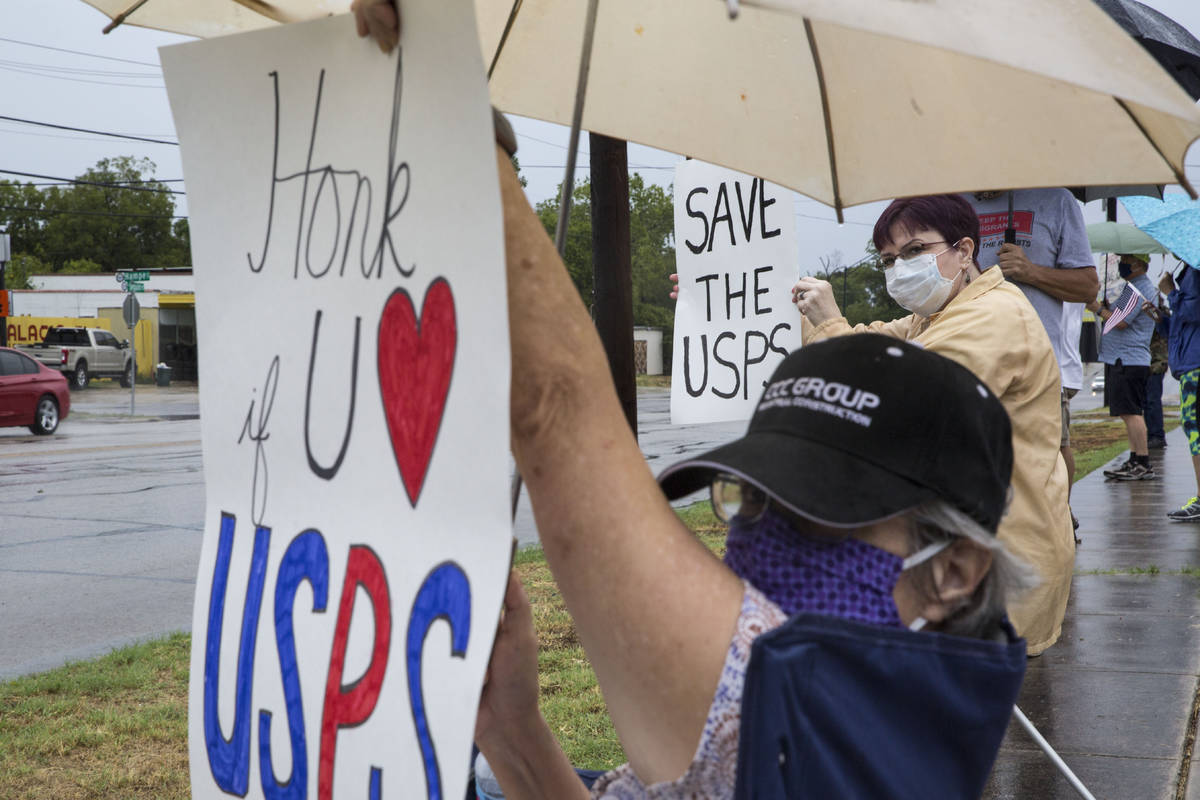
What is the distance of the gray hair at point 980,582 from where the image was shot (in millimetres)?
1268

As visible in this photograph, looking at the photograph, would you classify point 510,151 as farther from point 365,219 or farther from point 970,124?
point 970,124

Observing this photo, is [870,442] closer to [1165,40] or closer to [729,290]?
[729,290]

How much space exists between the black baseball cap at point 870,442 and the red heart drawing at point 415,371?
0.95ft

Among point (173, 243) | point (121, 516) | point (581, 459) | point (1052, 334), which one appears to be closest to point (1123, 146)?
point (581, 459)

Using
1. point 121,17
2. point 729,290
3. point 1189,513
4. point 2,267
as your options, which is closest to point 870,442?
point 121,17

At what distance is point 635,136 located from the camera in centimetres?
232

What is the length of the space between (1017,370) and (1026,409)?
11 cm

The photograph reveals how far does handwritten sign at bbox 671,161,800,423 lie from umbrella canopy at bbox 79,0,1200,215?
1.78 metres

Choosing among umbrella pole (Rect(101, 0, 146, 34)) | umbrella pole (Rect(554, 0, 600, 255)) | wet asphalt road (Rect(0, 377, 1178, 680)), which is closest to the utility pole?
wet asphalt road (Rect(0, 377, 1178, 680))

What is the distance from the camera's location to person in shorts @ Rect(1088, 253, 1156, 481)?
1065 centimetres

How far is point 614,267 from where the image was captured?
3314 mm

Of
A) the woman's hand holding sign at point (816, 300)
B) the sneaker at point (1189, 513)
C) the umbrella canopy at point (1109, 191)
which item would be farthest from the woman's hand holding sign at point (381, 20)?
the sneaker at point (1189, 513)

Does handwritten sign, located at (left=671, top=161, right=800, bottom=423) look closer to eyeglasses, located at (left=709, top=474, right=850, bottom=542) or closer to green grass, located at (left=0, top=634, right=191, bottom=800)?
green grass, located at (left=0, top=634, right=191, bottom=800)

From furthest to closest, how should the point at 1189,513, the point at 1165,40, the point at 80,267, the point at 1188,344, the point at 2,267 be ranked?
the point at 80,267 → the point at 2,267 → the point at 1189,513 → the point at 1188,344 → the point at 1165,40
